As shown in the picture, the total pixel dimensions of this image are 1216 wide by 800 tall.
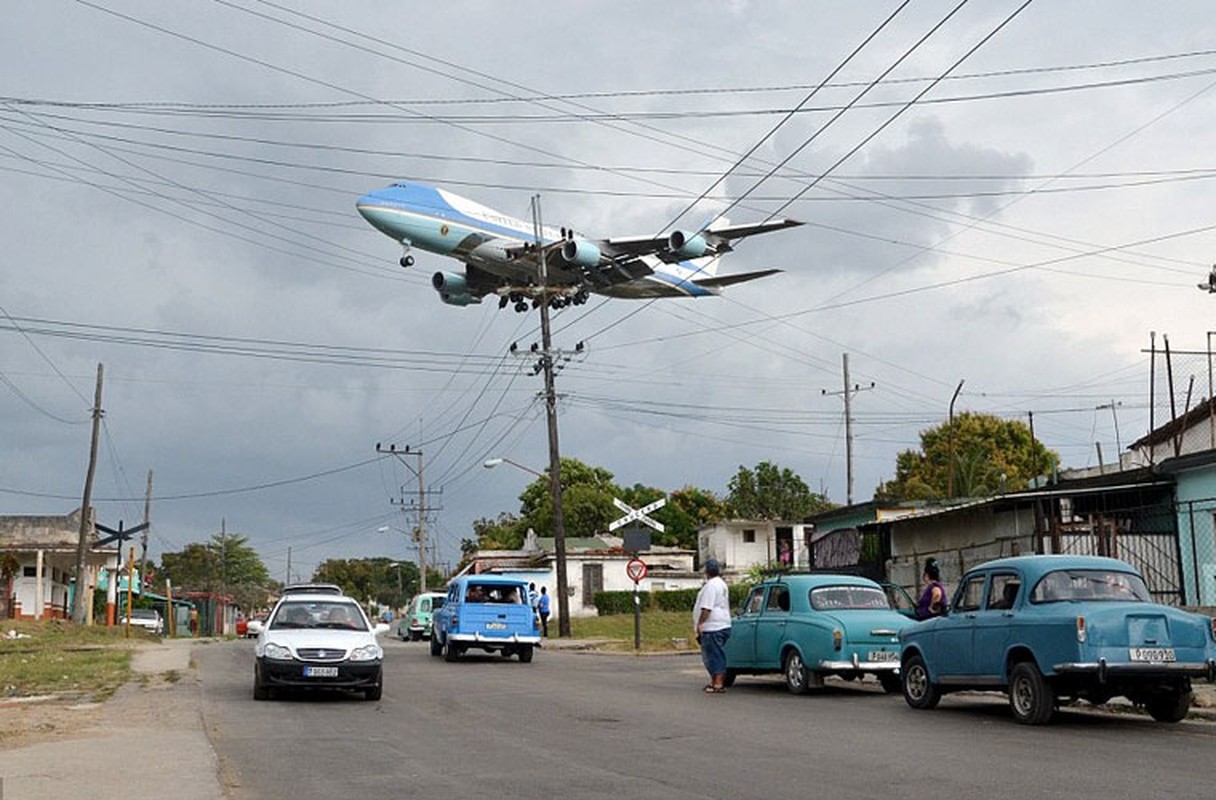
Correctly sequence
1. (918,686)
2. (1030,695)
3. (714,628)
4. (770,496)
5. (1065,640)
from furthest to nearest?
1. (770,496)
2. (714,628)
3. (918,686)
4. (1030,695)
5. (1065,640)

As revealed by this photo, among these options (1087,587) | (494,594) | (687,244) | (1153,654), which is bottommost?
(1153,654)

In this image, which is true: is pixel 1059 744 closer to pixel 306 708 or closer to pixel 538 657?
pixel 306 708

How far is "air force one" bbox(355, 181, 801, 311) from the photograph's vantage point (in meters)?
43.0

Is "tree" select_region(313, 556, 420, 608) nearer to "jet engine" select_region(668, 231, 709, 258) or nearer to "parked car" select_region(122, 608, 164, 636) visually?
"parked car" select_region(122, 608, 164, 636)

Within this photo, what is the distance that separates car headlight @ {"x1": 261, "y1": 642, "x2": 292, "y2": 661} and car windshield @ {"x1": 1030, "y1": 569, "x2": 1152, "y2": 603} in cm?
907

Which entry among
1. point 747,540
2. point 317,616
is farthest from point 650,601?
point 317,616

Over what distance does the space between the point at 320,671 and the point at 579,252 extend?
28.3 metres

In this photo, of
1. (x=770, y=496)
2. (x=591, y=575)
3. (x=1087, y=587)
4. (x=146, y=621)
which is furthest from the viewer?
(x=770, y=496)

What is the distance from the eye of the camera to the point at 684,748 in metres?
12.0

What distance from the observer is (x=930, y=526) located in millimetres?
29922

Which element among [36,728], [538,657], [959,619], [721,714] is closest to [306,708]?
[36,728]

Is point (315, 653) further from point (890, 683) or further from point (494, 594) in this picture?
point (494, 594)

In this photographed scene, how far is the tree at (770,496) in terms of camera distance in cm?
9531

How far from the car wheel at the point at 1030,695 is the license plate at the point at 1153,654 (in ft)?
2.95
